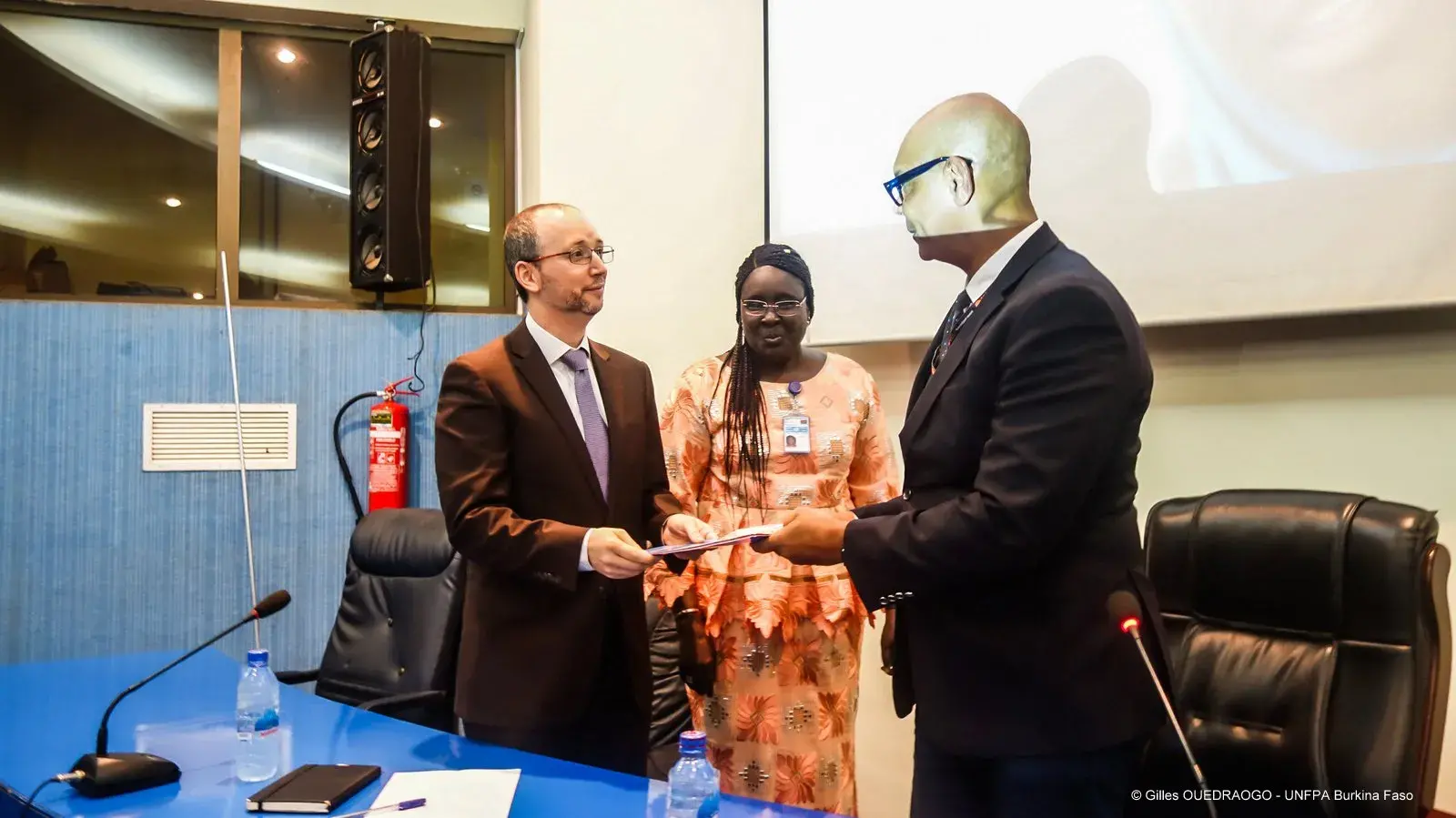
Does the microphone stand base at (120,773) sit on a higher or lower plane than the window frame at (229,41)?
lower

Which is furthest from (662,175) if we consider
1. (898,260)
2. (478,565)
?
(478,565)

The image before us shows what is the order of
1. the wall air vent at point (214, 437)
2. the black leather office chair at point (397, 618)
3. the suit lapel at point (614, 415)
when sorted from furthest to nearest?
the wall air vent at point (214, 437) < the black leather office chair at point (397, 618) < the suit lapel at point (614, 415)

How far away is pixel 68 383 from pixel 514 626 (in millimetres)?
2426

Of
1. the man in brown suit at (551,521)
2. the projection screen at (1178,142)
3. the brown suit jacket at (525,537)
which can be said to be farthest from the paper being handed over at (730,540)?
the projection screen at (1178,142)

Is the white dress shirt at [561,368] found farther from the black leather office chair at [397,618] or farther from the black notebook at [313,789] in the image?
the black leather office chair at [397,618]

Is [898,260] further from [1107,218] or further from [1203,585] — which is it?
[1203,585]

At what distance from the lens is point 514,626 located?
178 cm

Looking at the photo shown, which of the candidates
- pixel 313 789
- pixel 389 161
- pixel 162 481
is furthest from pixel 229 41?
pixel 313 789

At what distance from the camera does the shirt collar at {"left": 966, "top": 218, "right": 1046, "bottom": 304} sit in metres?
1.39

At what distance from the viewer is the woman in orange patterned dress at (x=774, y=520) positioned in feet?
7.43

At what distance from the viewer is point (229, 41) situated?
3.69 metres

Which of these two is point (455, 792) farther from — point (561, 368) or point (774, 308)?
point (774, 308)

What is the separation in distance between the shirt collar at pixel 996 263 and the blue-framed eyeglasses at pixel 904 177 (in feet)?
0.42

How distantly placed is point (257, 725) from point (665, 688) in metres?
1.32
